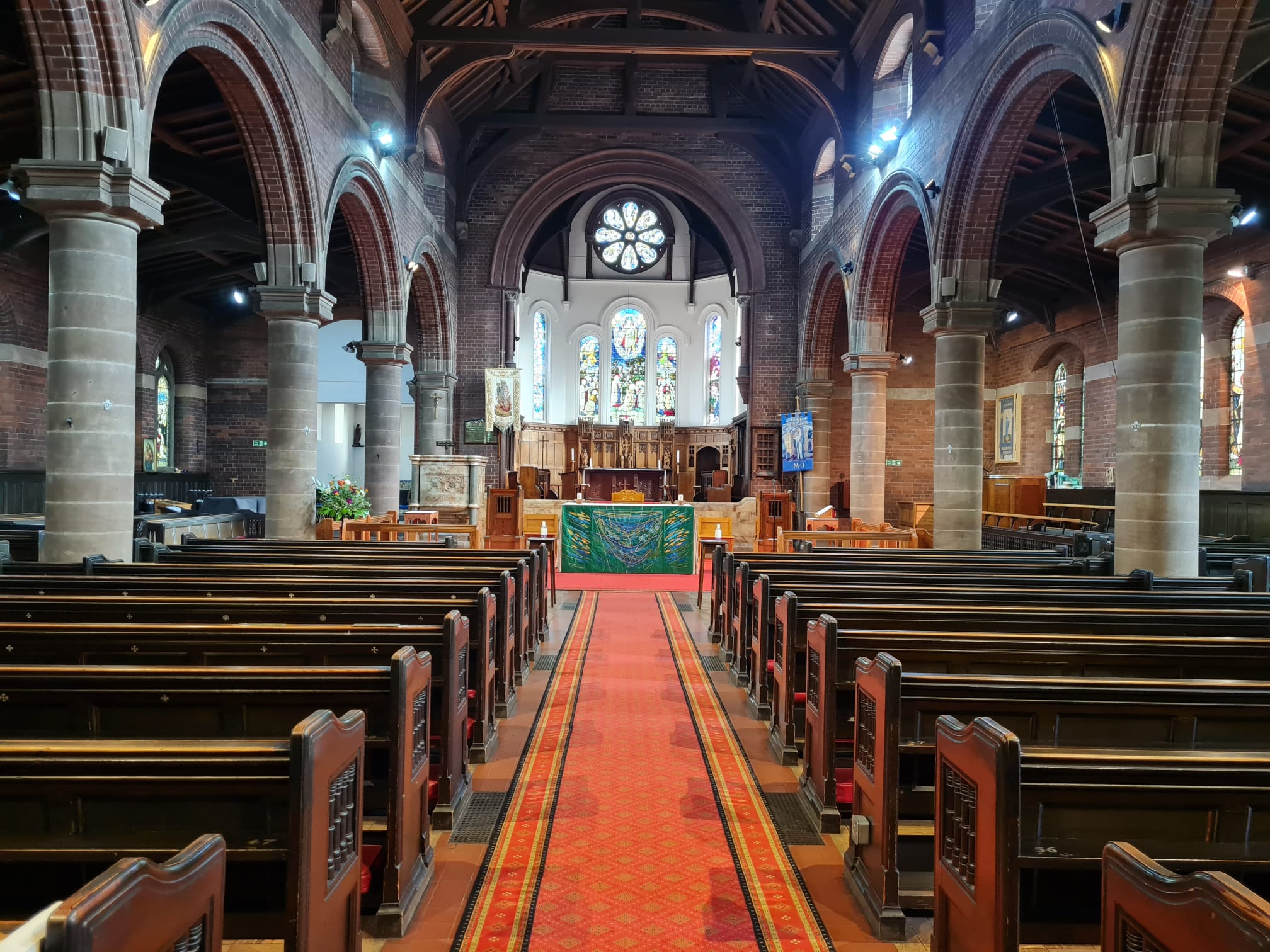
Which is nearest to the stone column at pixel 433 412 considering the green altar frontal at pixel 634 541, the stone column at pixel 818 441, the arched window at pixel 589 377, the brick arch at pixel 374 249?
the brick arch at pixel 374 249

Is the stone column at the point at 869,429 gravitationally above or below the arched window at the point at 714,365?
below

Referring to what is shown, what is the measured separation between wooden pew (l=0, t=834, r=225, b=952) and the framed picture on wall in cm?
1941

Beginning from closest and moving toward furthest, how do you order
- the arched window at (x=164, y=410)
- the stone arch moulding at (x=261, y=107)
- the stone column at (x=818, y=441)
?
the stone arch moulding at (x=261, y=107) → the arched window at (x=164, y=410) → the stone column at (x=818, y=441)

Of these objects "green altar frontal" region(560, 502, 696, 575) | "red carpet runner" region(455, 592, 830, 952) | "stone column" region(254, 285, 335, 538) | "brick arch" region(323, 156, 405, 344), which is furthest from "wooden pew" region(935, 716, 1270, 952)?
"brick arch" region(323, 156, 405, 344)

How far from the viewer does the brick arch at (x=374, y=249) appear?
466 inches

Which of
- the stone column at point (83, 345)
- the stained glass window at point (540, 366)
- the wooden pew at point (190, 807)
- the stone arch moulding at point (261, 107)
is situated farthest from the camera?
the stained glass window at point (540, 366)

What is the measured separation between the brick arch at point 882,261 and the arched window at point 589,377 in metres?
12.6

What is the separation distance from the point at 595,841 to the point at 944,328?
8.18 metres

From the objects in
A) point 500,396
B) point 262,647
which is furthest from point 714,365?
point 262,647

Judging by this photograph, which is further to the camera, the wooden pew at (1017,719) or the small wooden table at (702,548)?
the small wooden table at (702,548)

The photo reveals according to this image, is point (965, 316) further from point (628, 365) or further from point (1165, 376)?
point (628, 365)

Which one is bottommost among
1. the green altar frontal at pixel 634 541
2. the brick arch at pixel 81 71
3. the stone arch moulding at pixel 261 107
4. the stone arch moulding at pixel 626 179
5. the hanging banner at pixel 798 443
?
the green altar frontal at pixel 634 541

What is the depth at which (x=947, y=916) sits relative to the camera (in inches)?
89.0

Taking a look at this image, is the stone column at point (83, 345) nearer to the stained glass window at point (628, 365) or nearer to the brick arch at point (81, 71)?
the brick arch at point (81, 71)
